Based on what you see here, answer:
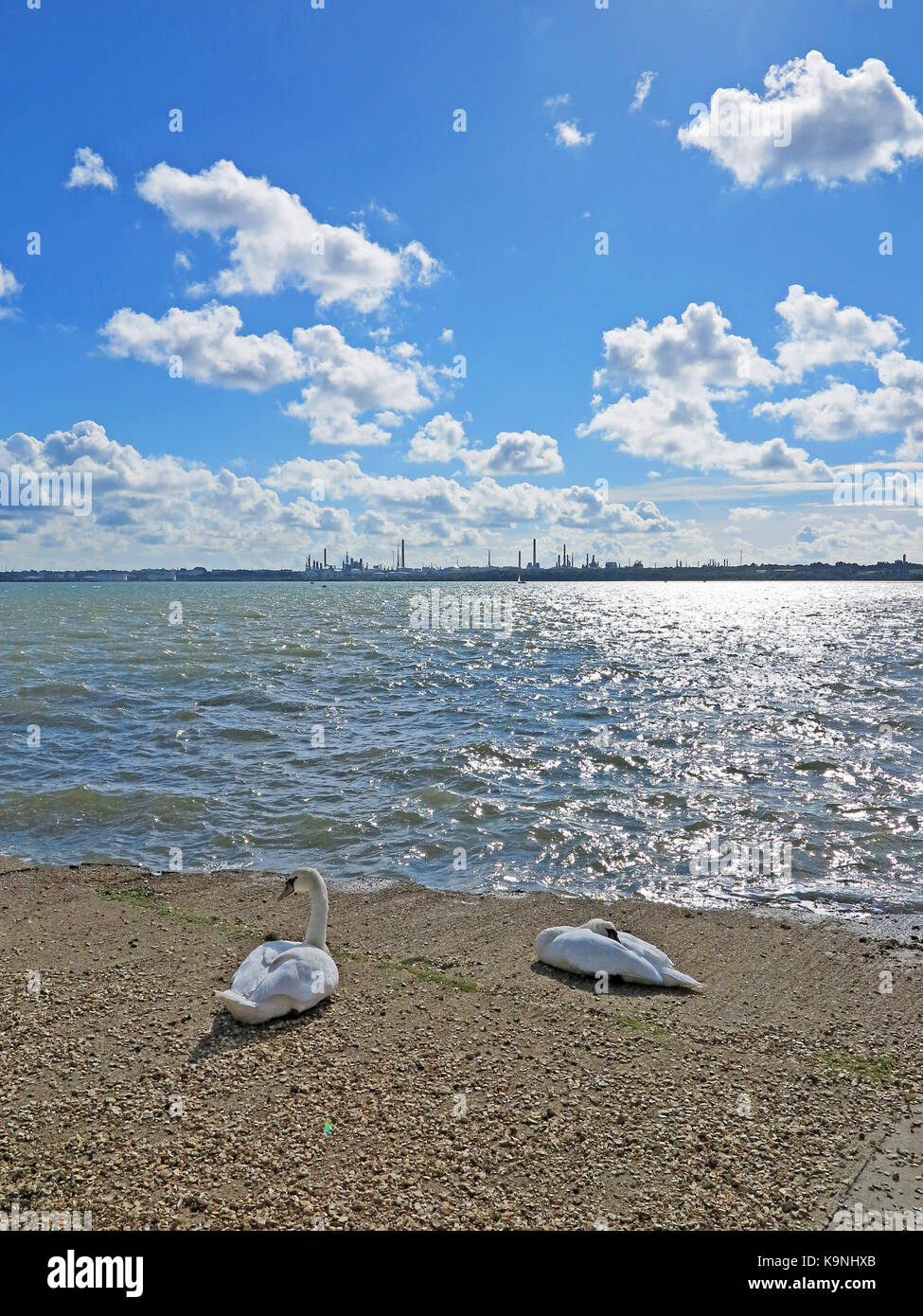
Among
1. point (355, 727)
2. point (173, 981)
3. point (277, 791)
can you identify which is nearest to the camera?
point (173, 981)

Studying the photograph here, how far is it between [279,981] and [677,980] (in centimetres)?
→ 442

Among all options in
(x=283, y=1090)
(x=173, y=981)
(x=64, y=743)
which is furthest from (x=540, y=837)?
(x=64, y=743)

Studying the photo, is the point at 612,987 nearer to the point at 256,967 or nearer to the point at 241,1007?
the point at 256,967

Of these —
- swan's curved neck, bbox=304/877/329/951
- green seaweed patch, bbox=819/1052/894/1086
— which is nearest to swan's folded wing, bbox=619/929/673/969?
green seaweed patch, bbox=819/1052/894/1086

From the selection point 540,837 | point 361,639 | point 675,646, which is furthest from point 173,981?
point 675,646

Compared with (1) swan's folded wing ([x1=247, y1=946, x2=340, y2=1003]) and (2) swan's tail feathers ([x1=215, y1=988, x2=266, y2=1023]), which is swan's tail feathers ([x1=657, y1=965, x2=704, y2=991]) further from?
(2) swan's tail feathers ([x1=215, y1=988, x2=266, y2=1023])

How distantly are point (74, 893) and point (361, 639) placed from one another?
4252 centimetres

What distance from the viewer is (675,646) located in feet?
182

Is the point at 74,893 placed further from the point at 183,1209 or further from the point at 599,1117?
the point at 599,1117

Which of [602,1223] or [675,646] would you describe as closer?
[602,1223]

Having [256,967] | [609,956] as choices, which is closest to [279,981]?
[256,967]

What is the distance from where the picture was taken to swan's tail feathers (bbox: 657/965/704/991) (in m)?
8.90

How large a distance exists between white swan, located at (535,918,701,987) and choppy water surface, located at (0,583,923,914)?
10.1ft
